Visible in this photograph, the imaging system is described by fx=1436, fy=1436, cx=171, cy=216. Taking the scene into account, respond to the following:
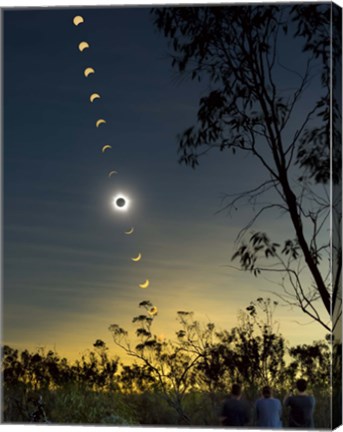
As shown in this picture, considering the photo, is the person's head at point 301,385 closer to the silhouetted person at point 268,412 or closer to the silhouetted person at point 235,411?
the silhouetted person at point 268,412

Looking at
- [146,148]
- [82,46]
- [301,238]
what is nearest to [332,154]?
[301,238]

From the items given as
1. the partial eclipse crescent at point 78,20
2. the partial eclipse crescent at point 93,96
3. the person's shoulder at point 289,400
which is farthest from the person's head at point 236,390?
the partial eclipse crescent at point 78,20

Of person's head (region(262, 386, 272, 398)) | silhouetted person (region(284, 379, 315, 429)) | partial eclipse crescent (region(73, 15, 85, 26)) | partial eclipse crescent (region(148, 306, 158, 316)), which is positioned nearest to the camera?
silhouetted person (region(284, 379, 315, 429))

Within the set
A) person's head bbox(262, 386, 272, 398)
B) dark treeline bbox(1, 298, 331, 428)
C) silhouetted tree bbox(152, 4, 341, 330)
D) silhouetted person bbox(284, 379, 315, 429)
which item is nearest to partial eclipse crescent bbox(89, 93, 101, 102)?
silhouetted tree bbox(152, 4, 341, 330)

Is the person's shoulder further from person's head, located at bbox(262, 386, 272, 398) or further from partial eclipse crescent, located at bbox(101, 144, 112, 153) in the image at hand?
partial eclipse crescent, located at bbox(101, 144, 112, 153)

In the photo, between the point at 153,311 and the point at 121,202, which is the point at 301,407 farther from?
the point at 121,202

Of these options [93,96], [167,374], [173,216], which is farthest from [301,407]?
[93,96]
